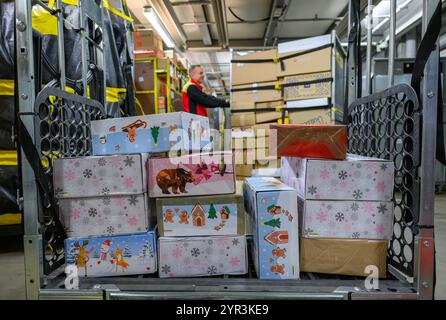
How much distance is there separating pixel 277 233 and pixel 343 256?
289 mm

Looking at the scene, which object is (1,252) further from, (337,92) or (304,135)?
(337,92)

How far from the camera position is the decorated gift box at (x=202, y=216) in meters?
1.25

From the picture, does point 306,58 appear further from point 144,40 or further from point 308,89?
point 144,40

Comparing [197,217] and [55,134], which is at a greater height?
[55,134]

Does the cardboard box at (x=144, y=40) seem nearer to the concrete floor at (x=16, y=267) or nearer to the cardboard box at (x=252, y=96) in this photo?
the cardboard box at (x=252, y=96)

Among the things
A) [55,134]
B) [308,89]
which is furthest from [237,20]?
[55,134]

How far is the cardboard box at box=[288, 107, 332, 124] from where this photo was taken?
3078mm

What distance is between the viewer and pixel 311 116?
10.4 feet

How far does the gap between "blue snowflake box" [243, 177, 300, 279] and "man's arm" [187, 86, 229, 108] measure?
2.20 meters

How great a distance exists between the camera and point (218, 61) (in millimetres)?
7918

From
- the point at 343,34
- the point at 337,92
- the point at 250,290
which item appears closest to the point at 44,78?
the point at 250,290

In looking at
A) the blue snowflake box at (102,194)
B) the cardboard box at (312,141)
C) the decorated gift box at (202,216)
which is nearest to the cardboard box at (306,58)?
the cardboard box at (312,141)

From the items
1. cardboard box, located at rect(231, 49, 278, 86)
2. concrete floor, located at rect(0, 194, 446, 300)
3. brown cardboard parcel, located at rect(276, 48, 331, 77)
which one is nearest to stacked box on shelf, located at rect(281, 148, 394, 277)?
concrete floor, located at rect(0, 194, 446, 300)
